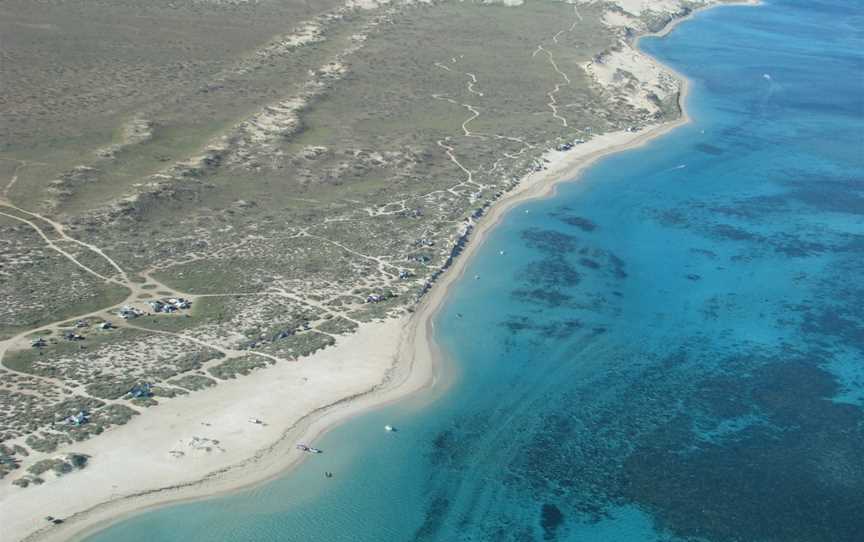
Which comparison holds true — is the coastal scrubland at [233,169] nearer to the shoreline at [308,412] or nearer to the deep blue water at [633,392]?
the shoreline at [308,412]

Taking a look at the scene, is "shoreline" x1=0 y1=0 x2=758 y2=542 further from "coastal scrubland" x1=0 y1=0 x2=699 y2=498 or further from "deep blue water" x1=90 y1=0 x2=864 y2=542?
"coastal scrubland" x1=0 y1=0 x2=699 y2=498

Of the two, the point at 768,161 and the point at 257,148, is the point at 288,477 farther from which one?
the point at 768,161

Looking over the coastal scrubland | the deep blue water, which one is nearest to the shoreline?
the deep blue water

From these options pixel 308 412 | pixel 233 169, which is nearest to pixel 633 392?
pixel 308 412

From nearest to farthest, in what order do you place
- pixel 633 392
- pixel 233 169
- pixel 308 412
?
pixel 308 412, pixel 633 392, pixel 233 169

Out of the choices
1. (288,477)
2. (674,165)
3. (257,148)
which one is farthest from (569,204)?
(288,477)

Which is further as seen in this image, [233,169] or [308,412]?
[233,169]

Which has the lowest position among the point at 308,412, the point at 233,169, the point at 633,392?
the point at 633,392

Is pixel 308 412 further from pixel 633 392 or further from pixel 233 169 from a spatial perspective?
pixel 233 169

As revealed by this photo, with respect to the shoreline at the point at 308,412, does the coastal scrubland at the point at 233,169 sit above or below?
above

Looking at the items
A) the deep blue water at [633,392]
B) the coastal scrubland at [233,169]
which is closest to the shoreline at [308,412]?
the deep blue water at [633,392]
